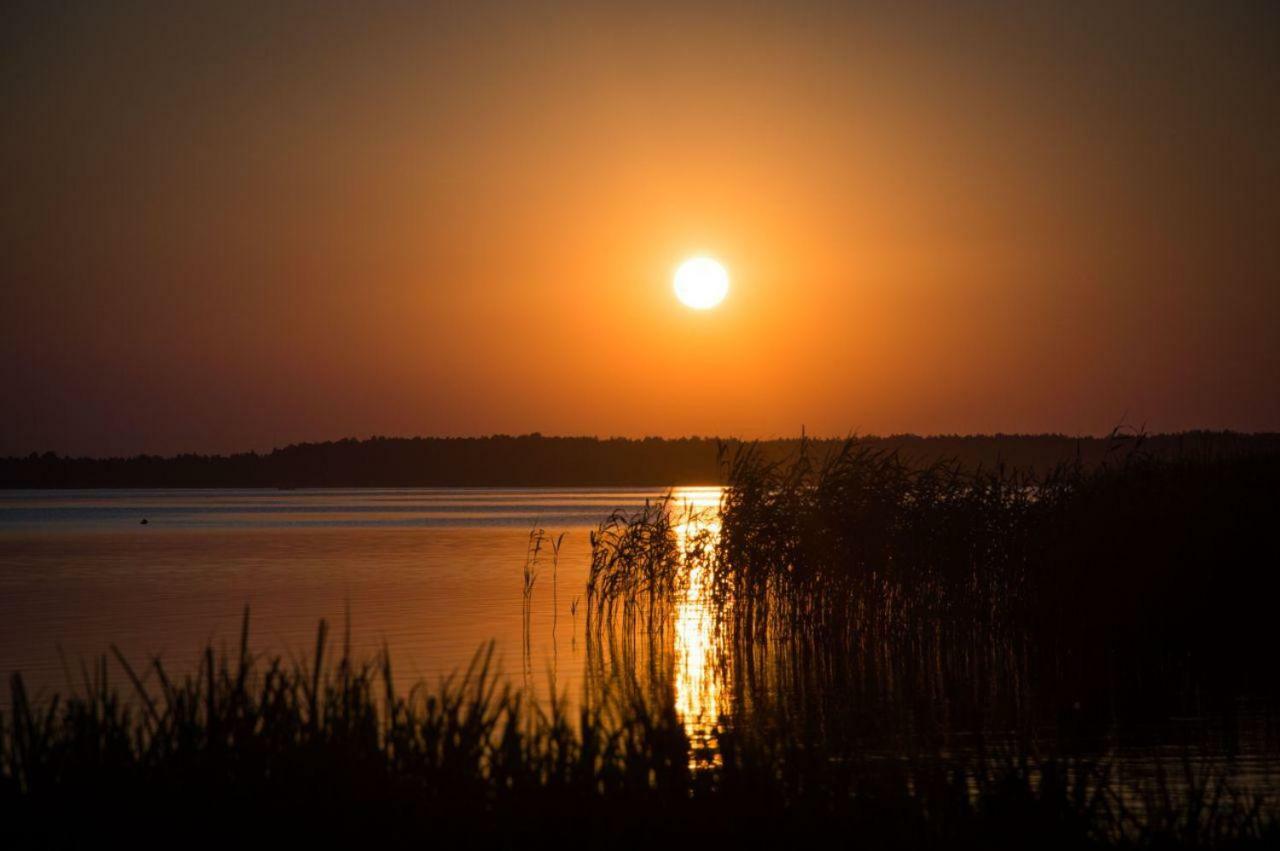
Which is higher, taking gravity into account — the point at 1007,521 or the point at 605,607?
the point at 1007,521

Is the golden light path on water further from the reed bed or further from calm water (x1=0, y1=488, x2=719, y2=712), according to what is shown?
the reed bed

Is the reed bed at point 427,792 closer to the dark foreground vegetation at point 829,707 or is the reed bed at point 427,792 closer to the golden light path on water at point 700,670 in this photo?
the dark foreground vegetation at point 829,707

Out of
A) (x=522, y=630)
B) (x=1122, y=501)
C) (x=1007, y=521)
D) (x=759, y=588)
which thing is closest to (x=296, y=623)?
(x=522, y=630)

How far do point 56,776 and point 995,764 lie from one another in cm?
811

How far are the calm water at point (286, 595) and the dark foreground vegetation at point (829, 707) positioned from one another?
3.65ft

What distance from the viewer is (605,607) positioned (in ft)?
85.9

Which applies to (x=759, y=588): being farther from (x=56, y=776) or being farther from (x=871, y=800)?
(x=56, y=776)

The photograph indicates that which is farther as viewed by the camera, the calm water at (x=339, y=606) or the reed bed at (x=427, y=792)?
the calm water at (x=339, y=606)

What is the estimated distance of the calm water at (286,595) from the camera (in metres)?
20.8

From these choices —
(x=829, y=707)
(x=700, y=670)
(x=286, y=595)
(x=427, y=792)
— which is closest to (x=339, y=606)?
(x=286, y=595)

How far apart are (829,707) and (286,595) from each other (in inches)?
693

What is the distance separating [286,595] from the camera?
30.2 metres

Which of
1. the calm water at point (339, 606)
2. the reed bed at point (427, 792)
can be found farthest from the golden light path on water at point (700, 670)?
the reed bed at point (427, 792)

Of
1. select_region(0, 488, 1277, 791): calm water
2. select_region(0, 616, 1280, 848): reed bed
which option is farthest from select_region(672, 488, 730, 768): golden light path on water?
select_region(0, 616, 1280, 848): reed bed
